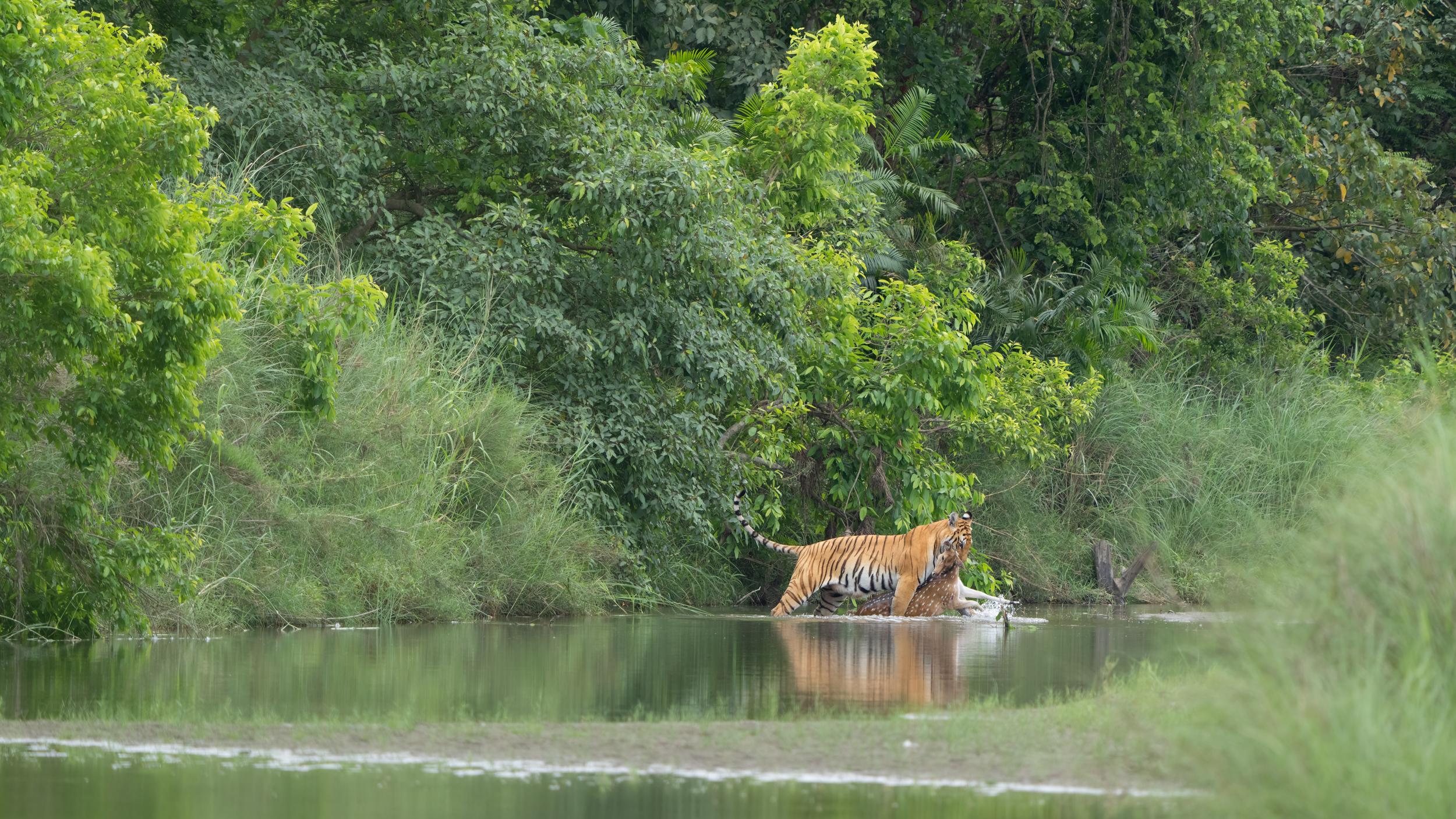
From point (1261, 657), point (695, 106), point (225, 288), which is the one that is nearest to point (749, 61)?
point (695, 106)

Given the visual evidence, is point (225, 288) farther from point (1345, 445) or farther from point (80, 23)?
point (1345, 445)

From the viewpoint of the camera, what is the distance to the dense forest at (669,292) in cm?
1156

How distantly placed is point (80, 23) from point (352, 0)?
33.3 ft

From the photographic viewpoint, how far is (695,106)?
22797 mm

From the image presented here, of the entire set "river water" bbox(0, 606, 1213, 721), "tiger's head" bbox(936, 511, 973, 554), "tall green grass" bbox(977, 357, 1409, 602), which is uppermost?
"tall green grass" bbox(977, 357, 1409, 602)

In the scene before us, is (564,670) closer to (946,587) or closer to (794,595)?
(946,587)

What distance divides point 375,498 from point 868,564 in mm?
4884

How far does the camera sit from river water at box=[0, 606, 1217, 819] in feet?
19.8

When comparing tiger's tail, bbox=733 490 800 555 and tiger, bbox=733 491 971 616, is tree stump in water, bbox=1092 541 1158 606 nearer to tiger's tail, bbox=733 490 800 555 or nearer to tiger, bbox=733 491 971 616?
tiger, bbox=733 491 971 616

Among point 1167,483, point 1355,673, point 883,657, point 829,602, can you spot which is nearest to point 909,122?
point 1167,483

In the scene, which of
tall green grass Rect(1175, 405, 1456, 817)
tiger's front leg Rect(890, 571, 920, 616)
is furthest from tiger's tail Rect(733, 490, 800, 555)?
tall green grass Rect(1175, 405, 1456, 817)

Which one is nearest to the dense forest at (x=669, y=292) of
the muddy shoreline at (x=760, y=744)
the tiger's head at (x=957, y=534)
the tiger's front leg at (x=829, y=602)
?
the muddy shoreline at (x=760, y=744)

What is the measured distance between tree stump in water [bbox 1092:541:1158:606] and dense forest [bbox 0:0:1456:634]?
506 mm

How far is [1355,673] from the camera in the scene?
541cm
